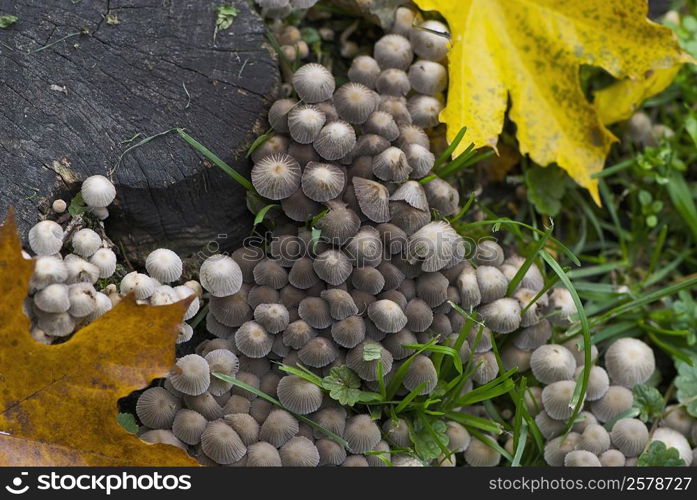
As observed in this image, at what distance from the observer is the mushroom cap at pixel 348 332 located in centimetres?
254

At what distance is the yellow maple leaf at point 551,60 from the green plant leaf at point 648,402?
768mm

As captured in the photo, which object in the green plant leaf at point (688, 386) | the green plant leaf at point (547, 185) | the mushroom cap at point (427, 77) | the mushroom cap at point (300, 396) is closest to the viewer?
the mushroom cap at point (300, 396)

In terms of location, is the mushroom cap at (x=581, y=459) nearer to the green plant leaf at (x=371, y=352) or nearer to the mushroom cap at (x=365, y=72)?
the green plant leaf at (x=371, y=352)

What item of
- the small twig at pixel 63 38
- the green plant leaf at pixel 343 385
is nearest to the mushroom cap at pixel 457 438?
the green plant leaf at pixel 343 385

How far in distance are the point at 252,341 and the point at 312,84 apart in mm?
920

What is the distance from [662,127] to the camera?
355 centimetres

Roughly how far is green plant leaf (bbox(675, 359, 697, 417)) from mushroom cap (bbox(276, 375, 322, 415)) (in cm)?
138

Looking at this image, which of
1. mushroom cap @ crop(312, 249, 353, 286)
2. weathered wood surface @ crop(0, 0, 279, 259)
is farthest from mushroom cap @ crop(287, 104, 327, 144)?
mushroom cap @ crop(312, 249, 353, 286)

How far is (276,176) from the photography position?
262cm

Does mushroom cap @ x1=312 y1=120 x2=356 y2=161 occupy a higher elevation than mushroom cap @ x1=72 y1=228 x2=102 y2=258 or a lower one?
higher

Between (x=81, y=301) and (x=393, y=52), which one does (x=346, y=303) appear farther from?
(x=393, y=52)

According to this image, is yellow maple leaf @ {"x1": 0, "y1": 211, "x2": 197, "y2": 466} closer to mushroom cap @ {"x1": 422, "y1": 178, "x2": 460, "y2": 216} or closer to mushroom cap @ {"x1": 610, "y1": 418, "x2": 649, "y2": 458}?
mushroom cap @ {"x1": 422, "y1": 178, "x2": 460, "y2": 216}

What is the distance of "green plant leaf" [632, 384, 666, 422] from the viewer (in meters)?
2.83
